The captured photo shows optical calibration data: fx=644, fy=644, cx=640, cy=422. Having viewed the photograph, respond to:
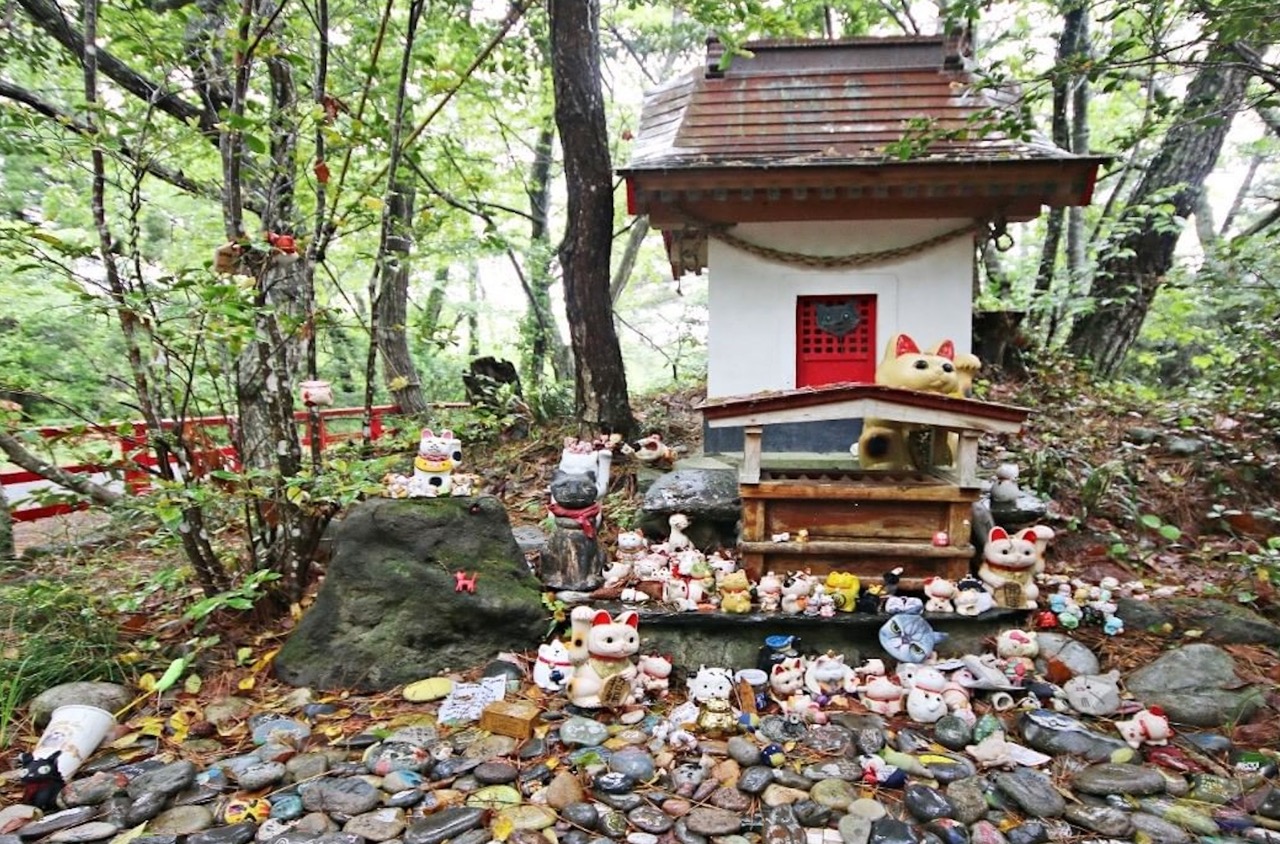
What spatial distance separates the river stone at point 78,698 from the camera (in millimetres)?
2916

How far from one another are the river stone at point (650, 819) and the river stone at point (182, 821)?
1.59m

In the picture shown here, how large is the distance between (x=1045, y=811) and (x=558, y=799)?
1.89 meters

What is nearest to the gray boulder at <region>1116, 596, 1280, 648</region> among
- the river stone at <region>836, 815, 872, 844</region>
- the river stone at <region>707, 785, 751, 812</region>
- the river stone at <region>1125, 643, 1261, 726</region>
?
the river stone at <region>1125, 643, 1261, 726</region>

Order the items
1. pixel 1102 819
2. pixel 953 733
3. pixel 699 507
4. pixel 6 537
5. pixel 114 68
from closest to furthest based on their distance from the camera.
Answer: pixel 1102 819, pixel 953 733, pixel 699 507, pixel 6 537, pixel 114 68

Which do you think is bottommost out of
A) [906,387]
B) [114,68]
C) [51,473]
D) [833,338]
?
[51,473]

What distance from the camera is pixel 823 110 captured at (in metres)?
5.41

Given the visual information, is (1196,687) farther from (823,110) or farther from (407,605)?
(823,110)

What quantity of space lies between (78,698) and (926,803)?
3771 millimetres

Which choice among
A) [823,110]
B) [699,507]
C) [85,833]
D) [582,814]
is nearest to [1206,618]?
[699,507]

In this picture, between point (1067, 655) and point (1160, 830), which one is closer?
point (1160, 830)

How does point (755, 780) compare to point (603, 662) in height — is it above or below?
below

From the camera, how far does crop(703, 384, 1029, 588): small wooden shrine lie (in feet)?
12.0

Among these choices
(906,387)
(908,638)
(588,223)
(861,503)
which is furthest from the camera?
(588,223)

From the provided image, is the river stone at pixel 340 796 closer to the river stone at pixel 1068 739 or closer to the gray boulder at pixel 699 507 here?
the gray boulder at pixel 699 507
